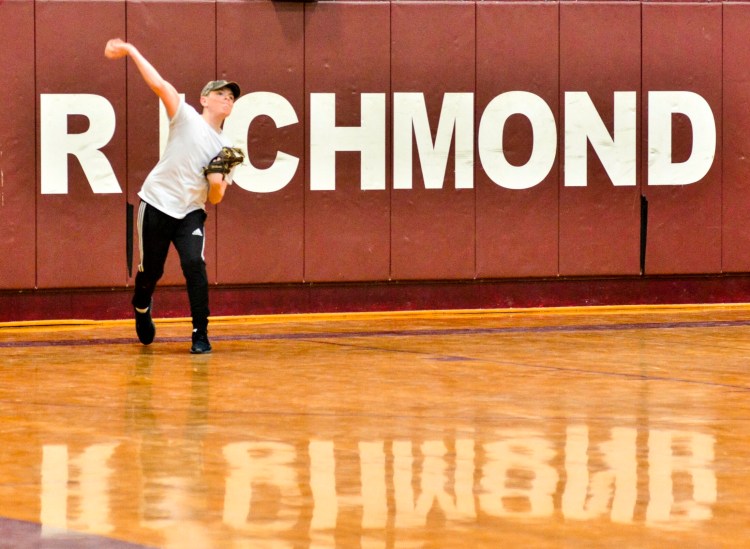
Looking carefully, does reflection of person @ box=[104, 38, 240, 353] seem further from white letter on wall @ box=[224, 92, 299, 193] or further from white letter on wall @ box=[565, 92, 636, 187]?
white letter on wall @ box=[565, 92, 636, 187]

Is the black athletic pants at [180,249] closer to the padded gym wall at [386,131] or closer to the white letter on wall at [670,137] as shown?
the padded gym wall at [386,131]

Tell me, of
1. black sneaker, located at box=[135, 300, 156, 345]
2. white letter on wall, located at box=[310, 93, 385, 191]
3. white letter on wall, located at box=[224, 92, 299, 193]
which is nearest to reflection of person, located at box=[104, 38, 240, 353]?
black sneaker, located at box=[135, 300, 156, 345]

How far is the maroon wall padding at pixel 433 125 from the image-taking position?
1565 cm

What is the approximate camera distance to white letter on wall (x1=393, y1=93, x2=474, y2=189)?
15.7m

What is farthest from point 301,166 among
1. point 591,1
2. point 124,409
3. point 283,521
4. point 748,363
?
point 283,521

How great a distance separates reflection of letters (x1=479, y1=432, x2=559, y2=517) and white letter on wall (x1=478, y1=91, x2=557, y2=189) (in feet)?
25.4

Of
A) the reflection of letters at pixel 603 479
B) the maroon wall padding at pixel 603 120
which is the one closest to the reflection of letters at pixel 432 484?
the reflection of letters at pixel 603 479

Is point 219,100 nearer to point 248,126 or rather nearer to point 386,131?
point 248,126

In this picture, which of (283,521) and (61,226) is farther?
(61,226)

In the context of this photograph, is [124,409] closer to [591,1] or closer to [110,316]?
[110,316]

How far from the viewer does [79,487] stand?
6.96 meters

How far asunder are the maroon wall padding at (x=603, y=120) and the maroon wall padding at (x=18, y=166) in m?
5.10

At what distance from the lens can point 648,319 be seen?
612 inches

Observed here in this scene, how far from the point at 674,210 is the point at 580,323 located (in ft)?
6.97
